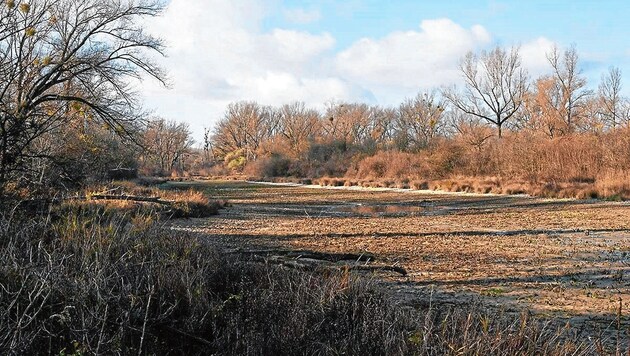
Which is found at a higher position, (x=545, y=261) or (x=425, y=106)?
(x=425, y=106)

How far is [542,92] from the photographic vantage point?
46.4 m

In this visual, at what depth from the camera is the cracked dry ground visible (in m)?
6.82

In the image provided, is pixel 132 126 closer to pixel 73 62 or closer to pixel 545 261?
pixel 73 62

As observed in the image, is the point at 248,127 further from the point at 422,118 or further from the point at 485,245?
the point at 485,245

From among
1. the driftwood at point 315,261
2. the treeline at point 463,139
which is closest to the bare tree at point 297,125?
the treeline at point 463,139

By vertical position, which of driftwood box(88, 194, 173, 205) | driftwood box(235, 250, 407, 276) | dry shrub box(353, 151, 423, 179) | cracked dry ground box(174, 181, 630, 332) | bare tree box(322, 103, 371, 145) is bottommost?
cracked dry ground box(174, 181, 630, 332)

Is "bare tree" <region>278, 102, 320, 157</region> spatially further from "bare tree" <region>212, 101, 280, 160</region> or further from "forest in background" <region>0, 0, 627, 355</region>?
"forest in background" <region>0, 0, 627, 355</region>

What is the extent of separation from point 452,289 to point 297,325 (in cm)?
355

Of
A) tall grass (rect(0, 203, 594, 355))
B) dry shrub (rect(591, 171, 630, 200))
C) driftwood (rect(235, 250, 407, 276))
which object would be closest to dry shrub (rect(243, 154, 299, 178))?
dry shrub (rect(591, 171, 630, 200))

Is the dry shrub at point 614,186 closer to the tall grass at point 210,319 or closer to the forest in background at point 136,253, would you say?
the forest in background at point 136,253

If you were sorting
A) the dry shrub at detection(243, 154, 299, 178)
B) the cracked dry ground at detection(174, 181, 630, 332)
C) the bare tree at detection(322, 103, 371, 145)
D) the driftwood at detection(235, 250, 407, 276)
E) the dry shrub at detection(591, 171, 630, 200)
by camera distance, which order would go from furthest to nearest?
the bare tree at detection(322, 103, 371, 145) < the dry shrub at detection(243, 154, 299, 178) < the dry shrub at detection(591, 171, 630, 200) < the driftwood at detection(235, 250, 407, 276) < the cracked dry ground at detection(174, 181, 630, 332)

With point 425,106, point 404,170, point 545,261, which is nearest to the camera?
point 545,261

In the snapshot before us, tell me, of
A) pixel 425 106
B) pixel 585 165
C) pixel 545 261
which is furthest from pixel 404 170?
pixel 545 261

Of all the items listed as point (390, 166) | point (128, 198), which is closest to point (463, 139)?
point (390, 166)
